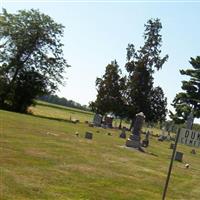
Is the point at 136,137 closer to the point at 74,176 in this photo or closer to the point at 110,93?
the point at 74,176

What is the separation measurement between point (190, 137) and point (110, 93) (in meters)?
58.4

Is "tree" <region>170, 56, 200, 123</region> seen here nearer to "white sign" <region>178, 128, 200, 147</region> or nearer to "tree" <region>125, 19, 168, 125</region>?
"tree" <region>125, 19, 168, 125</region>

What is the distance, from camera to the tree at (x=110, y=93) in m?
70.1

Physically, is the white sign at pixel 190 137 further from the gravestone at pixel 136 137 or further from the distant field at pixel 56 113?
the distant field at pixel 56 113

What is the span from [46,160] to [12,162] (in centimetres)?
222

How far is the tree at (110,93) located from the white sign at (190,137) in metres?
57.0

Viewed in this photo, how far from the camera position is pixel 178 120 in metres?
66.1

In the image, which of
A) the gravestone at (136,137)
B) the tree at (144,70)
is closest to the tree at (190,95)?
the tree at (144,70)

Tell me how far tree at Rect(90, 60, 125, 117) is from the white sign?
5703 cm

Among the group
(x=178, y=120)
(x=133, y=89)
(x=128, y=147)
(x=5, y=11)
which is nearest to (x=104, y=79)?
(x=133, y=89)

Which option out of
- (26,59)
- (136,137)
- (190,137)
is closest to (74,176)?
(190,137)

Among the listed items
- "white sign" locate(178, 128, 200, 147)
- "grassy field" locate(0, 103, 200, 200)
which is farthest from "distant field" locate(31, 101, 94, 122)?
"white sign" locate(178, 128, 200, 147)

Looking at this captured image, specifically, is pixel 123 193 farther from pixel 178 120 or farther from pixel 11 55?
pixel 178 120

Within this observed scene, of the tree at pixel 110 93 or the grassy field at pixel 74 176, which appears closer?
the grassy field at pixel 74 176
